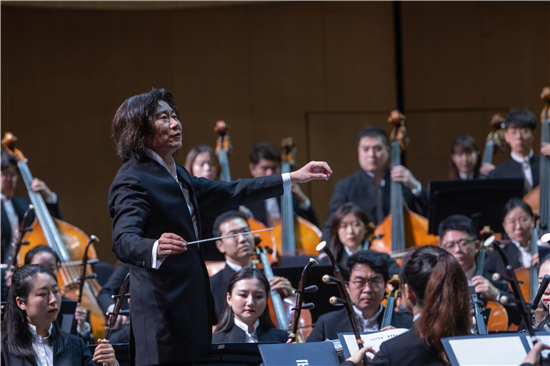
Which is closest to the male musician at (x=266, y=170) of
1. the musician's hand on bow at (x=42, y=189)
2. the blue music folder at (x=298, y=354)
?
the musician's hand on bow at (x=42, y=189)

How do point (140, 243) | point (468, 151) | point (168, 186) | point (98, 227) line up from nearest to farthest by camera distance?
point (140, 243)
point (168, 186)
point (468, 151)
point (98, 227)

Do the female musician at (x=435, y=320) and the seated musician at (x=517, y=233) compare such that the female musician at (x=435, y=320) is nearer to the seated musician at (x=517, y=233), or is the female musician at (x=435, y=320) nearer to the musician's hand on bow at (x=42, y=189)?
the seated musician at (x=517, y=233)

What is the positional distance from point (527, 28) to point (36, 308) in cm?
491

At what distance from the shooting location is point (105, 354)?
2002 mm

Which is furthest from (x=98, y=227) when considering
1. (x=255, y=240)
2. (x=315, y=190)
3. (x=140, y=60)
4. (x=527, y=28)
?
(x=527, y=28)

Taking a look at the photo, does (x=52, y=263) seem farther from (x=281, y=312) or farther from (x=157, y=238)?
(x=157, y=238)

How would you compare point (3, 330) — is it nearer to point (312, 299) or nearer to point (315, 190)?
point (312, 299)

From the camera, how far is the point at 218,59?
586 centimetres

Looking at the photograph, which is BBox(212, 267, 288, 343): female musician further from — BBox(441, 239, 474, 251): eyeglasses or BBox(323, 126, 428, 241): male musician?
BBox(323, 126, 428, 241): male musician

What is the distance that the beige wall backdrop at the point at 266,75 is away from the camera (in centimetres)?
562

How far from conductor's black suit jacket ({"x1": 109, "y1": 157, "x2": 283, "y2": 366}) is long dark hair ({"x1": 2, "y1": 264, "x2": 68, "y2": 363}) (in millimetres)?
1019

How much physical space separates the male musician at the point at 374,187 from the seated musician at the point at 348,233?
1.41 feet

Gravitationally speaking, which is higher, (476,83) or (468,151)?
(476,83)

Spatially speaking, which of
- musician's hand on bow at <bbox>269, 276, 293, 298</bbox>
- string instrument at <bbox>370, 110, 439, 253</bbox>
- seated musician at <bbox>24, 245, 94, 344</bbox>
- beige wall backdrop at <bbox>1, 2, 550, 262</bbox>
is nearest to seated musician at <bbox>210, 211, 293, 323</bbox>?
musician's hand on bow at <bbox>269, 276, 293, 298</bbox>
